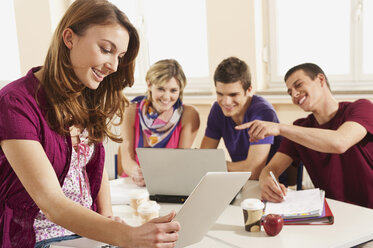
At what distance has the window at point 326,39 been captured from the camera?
326cm

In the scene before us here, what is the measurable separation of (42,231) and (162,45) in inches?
138

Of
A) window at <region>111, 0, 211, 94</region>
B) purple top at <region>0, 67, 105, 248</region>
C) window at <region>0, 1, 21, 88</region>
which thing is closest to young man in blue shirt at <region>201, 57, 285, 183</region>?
purple top at <region>0, 67, 105, 248</region>

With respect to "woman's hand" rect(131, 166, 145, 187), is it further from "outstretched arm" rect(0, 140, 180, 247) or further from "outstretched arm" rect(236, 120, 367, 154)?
"outstretched arm" rect(0, 140, 180, 247)

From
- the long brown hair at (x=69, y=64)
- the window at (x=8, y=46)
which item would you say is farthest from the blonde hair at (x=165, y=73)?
the window at (x=8, y=46)

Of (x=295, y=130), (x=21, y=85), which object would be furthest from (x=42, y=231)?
(x=295, y=130)

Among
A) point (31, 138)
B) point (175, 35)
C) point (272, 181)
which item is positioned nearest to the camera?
point (31, 138)

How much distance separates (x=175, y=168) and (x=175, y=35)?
2.94m

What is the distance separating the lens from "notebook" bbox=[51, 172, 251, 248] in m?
1.07

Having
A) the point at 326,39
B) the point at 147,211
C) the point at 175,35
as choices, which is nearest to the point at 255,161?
the point at 147,211

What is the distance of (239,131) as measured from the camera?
100 inches

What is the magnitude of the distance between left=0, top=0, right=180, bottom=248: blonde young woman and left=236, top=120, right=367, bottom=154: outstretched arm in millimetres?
721

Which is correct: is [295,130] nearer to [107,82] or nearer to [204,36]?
[107,82]

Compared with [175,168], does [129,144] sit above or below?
below

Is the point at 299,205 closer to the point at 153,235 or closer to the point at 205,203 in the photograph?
the point at 205,203
